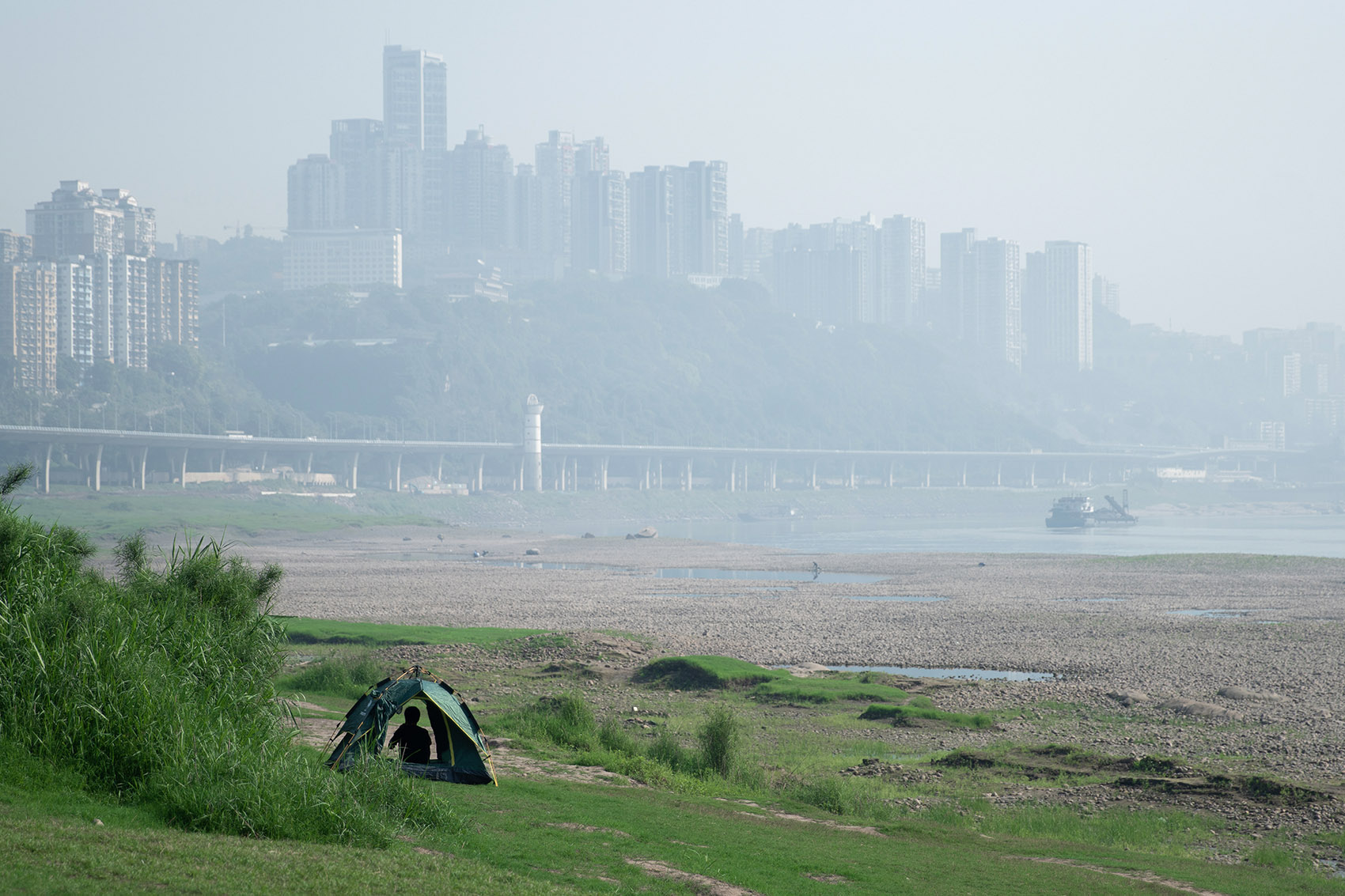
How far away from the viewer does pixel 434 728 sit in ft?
47.0

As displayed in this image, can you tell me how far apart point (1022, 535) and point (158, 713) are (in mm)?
100078

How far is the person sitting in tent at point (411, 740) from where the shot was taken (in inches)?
559

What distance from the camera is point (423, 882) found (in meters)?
8.85

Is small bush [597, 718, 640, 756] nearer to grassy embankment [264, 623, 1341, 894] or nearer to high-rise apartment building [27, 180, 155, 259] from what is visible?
grassy embankment [264, 623, 1341, 894]

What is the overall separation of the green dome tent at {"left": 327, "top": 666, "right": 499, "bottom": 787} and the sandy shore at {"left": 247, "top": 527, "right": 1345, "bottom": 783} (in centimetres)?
1090

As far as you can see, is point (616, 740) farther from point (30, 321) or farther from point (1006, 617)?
point (30, 321)

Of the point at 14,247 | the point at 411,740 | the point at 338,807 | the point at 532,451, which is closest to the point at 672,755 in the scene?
the point at 411,740

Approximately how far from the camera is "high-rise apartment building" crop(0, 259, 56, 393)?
132m

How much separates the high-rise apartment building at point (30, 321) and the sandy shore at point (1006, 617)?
75155 mm

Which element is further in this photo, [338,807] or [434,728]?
[434,728]

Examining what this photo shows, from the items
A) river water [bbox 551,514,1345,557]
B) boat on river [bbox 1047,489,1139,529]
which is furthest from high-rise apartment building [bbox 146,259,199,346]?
boat on river [bbox 1047,489,1139,529]

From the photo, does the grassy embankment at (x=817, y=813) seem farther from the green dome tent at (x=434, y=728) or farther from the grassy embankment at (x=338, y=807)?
the green dome tent at (x=434, y=728)

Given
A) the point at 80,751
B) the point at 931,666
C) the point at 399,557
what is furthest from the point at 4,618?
A: the point at 399,557

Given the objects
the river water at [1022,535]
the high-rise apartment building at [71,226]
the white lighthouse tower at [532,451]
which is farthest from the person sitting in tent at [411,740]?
the high-rise apartment building at [71,226]
